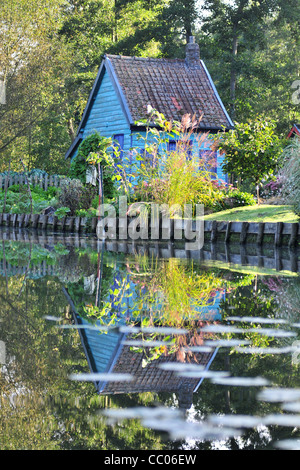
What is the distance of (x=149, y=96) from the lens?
2781 centimetres

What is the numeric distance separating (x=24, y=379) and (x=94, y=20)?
41944 millimetres

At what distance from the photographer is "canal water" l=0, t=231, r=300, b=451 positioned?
292 cm

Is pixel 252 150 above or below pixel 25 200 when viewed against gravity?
above

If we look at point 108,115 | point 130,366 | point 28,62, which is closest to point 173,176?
point 108,115

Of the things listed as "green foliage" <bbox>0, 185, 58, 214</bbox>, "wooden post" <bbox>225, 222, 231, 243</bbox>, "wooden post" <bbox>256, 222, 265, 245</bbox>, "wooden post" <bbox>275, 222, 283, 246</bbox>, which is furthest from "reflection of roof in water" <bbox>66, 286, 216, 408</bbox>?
"green foliage" <bbox>0, 185, 58, 214</bbox>

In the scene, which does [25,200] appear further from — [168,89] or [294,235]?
[294,235]

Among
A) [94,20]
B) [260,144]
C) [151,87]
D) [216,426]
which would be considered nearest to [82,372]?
[216,426]

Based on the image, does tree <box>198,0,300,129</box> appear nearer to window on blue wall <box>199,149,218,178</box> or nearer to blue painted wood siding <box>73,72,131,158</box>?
blue painted wood siding <box>73,72,131,158</box>

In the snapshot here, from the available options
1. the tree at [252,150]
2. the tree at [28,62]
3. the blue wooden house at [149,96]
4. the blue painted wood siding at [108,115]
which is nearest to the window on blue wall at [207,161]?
the tree at [252,150]

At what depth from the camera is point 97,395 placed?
3465mm

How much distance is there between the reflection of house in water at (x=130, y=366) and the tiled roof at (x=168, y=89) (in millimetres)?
22019

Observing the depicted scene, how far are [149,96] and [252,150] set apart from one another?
7.88 metres

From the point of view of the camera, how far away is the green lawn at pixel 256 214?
17141 mm

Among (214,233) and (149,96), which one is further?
(149,96)
